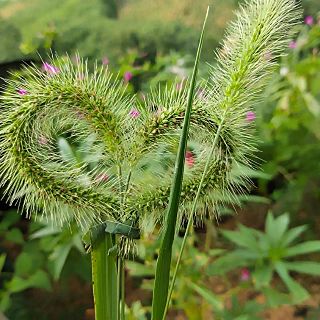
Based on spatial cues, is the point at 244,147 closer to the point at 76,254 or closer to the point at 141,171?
the point at 141,171

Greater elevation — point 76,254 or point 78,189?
point 76,254

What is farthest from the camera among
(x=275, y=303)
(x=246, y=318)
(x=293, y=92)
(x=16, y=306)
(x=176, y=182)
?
(x=293, y=92)

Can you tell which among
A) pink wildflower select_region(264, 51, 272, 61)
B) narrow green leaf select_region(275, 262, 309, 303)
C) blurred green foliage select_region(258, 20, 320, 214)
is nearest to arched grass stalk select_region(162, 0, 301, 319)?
pink wildflower select_region(264, 51, 272, 61)

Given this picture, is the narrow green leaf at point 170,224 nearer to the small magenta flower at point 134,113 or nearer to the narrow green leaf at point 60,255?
the small magenta flower at point 134,113

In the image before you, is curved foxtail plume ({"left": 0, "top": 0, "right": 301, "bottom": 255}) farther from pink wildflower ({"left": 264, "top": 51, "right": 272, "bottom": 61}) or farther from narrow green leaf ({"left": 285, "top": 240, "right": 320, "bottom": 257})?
narrow green leaf ({"left": 285, "top": 240, "right": 320, "bottom": 257})

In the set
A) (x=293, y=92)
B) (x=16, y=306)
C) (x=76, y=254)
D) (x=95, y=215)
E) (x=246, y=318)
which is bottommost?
(x=95, y=215)

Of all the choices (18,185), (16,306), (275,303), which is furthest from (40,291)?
(18,185)

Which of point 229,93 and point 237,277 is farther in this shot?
point 237,277
